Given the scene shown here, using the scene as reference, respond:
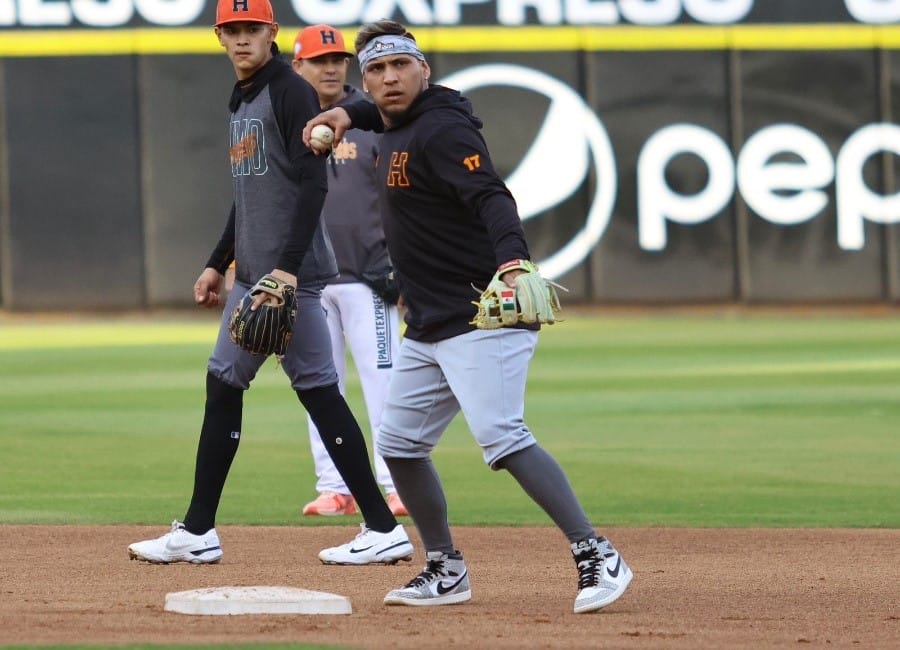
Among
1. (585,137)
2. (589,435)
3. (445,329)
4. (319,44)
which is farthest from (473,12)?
(445,329)

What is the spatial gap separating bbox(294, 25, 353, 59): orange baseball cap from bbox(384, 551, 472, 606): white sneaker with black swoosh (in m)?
2.80

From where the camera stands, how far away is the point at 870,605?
229 inches

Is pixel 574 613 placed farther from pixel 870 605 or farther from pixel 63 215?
pixel 63 215

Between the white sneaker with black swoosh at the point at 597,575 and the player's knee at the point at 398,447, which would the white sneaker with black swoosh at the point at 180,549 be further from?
the white sneaker with black swoosh at the point at 597,575

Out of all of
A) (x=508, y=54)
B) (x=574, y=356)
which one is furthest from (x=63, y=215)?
(x=574, y=356)

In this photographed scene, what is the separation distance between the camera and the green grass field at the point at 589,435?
845 cm

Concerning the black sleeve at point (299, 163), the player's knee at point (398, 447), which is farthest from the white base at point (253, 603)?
the black sleeve at point (299, 163)

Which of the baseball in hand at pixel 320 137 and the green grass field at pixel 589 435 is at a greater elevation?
the baseball in hand at pixel 320 137

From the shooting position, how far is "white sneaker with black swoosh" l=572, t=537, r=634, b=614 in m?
5.46

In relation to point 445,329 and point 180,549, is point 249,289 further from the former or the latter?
point 445,329

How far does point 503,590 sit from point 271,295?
129cm

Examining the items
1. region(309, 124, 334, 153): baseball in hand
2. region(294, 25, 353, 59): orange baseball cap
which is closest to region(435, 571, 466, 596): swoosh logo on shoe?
region(309, 124, 334, 153): baseball in hand

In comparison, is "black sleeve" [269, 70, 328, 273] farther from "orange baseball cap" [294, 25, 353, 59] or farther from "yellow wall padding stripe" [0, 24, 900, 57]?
"yellow wall padding stripe" [0, 24, 900, 57]

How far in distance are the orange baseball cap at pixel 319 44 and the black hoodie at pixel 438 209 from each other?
7.01 ft
